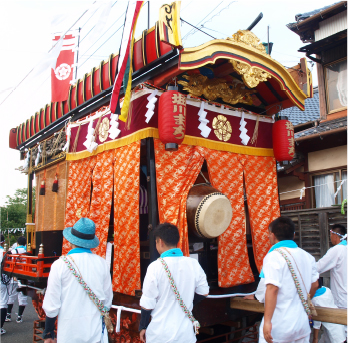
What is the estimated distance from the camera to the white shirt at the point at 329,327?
175 inches

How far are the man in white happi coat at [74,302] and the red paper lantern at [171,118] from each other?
1.90 meters

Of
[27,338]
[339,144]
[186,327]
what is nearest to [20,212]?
[27,338]

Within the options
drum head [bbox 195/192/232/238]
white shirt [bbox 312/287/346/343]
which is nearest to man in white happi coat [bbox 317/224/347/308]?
white shirt [bbox 312/287/346/343]

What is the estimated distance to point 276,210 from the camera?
6152 millimetres

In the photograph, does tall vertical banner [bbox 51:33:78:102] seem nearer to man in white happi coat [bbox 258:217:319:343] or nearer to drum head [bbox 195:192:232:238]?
drum head [bbox 195:192:232:238]

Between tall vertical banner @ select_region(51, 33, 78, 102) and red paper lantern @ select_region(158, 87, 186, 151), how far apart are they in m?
2.91

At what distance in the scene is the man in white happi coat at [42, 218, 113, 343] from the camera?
315 cm

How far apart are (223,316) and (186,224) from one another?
145 cm

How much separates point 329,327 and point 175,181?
114 inches

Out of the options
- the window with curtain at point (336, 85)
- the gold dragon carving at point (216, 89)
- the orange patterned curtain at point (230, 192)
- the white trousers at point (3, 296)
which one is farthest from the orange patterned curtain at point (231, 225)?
the window with curtain at point (336, 85)

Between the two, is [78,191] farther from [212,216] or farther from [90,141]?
[212,216]

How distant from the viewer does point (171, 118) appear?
15.2ft

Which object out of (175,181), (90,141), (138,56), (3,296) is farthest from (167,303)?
(3,296)

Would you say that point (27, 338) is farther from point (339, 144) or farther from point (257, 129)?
point (339, 144)
